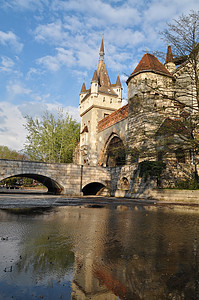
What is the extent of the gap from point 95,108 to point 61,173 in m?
14.2

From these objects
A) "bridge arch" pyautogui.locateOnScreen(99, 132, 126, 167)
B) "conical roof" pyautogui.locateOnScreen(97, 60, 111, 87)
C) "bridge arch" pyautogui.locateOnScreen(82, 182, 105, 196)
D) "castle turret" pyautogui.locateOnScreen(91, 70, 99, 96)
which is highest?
"conical roof" pyautogui.locateOnScreen(97, 60, 111, 87)

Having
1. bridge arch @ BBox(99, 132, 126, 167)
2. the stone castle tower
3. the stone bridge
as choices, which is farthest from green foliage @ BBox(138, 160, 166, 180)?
the stone castle tower

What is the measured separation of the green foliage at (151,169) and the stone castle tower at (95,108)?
1497 cm

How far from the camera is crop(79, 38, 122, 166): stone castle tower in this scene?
32.7 m

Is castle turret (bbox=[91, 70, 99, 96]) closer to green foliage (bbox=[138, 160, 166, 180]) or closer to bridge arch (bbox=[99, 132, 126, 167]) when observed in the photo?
bridge arch (bbox=[99, 132, 126, 167])

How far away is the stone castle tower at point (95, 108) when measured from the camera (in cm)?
3269

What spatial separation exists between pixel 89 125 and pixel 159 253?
31.7 metres

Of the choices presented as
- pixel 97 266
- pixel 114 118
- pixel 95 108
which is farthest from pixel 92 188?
pixel 97 266

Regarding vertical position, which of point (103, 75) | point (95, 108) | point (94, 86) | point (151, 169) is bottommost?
point (151, 169)

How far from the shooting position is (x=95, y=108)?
109 feet

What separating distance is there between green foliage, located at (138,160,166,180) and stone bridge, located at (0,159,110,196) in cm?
681

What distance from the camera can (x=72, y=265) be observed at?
7.13 ft

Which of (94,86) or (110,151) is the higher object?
(94,86)

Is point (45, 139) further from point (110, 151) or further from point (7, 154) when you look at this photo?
point (7, 154)
